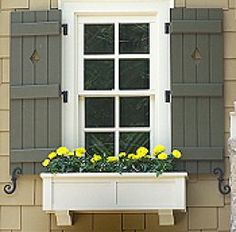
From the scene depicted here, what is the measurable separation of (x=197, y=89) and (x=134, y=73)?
486 millimetres

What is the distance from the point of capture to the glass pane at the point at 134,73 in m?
5.31

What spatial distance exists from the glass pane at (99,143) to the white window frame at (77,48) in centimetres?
9

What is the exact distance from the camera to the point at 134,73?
5316 millimetres

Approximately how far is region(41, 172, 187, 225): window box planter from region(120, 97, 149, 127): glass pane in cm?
52

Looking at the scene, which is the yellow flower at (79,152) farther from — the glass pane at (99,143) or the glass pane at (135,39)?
the glass pane at (135,39)

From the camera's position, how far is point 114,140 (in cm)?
529

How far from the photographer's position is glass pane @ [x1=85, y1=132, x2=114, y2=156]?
5270mm

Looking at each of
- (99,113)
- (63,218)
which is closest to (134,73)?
(99,113)

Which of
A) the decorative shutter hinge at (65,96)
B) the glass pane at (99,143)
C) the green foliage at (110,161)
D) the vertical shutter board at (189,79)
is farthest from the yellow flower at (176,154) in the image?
the decorative shutter hinge at (65,96)

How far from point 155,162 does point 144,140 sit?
0.31m

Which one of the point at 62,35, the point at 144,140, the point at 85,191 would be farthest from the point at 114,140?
the point at 62,35

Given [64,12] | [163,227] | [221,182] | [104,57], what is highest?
[64,12]

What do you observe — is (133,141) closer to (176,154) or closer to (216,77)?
(176,154)

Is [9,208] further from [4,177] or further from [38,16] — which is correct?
[38,16]
